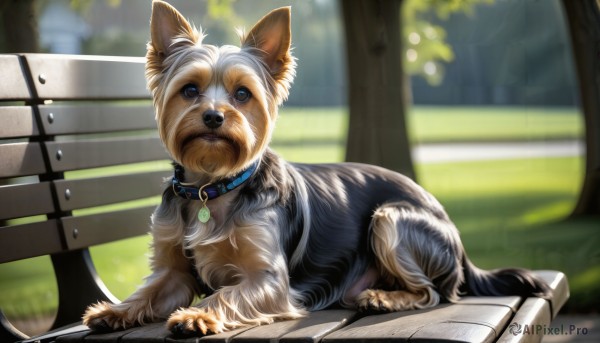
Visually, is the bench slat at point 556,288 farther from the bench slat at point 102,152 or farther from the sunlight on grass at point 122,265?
the sunlight on grass at point 122,265

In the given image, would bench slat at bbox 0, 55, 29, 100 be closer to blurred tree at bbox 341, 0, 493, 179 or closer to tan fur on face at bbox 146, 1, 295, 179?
tan fur on face at bbox 146, 1, 295, 179

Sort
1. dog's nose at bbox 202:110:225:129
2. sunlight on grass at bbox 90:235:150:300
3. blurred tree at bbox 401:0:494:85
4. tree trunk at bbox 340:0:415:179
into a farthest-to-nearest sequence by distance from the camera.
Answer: blurred tree at bbox 401:0:494:85 → sunlight on grass at bbox 90:235:150:300 → tree trunk at bbox 340:0:415:179 → dog's nose at bbox 202:110:225:129

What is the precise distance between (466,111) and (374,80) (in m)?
1.27

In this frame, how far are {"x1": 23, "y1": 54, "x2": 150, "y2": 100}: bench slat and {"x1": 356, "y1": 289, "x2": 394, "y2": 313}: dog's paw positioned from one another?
1.44 metres

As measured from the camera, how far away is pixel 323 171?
3.41 metres

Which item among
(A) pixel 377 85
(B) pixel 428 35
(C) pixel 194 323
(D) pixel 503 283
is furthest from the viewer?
(B) pixel 428 35

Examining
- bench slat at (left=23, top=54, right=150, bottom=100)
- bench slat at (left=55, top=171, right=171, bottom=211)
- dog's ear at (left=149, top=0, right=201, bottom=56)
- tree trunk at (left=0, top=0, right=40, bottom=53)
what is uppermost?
tree trunk at (left=0, top=0, right=40, bottom=53)

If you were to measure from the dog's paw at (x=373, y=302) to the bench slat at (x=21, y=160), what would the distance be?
4.38ft

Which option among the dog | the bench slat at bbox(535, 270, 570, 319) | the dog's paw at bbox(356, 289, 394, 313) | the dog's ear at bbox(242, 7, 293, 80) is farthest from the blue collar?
the bench slat at bbox(535, 270, 570, 319)

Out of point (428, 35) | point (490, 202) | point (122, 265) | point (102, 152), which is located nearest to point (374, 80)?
point (428, 35)

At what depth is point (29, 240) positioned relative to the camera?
3.14 m

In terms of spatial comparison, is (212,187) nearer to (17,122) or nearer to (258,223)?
(258,223)

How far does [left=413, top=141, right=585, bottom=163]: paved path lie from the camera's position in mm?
6594

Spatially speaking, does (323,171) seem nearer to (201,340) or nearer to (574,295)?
(201,340)
